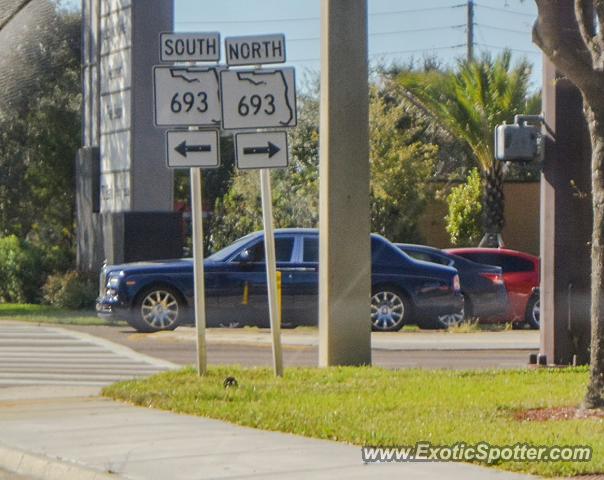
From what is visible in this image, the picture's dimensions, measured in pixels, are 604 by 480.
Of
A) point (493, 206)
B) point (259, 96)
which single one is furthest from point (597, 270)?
point (493, 206)

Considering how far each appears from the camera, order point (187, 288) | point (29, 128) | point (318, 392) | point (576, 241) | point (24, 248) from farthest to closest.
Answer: point (29, 128) → point (24, 248) → point (187, 288) → point (576, 241) → point (318, 392)

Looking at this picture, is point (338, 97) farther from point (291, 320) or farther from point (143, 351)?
point (291, 320)

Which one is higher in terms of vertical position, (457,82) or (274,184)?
(457,82)

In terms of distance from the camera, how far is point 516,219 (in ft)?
120

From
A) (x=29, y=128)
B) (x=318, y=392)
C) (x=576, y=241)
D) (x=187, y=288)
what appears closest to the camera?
(x=318, y=392)

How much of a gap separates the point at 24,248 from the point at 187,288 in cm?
1310

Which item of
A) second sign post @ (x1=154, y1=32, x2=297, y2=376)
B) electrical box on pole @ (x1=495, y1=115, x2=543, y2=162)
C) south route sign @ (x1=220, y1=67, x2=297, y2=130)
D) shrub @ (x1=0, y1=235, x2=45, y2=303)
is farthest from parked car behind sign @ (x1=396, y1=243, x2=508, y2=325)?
shrub @ (x1=0, y1=235, x2=45, y2=303)

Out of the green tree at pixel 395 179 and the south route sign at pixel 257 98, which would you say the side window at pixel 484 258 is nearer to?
the green tree at pixel 395 179

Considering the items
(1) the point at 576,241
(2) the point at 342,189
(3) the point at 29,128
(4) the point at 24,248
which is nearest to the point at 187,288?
(2) the point at 342,189

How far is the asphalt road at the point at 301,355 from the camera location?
17.0 meters

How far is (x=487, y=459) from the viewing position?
27.8ft

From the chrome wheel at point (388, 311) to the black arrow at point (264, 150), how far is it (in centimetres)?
867

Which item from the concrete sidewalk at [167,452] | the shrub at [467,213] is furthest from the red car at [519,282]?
the concrete sidewalk at [167,452]

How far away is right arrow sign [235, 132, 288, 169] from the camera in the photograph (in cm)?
1323
